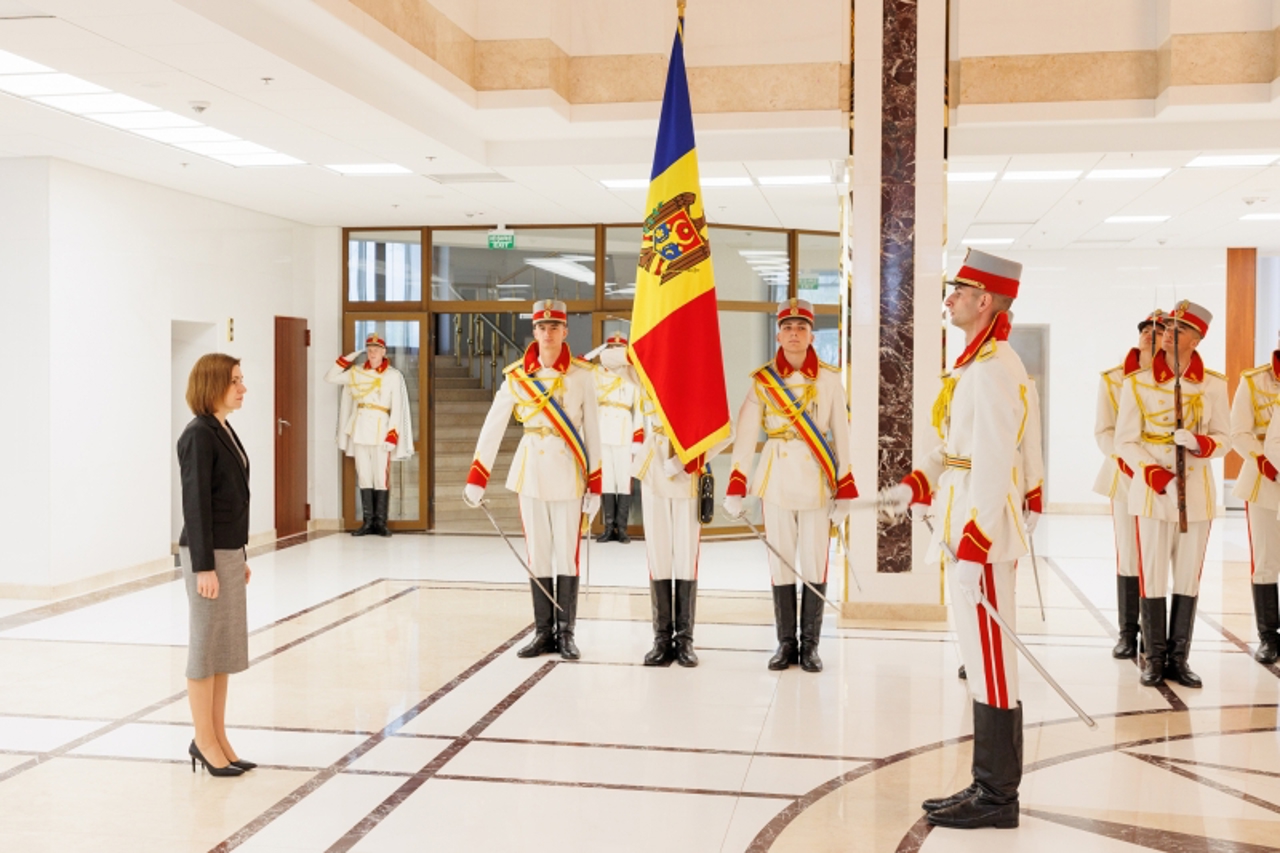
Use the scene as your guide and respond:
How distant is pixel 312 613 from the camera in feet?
26.0

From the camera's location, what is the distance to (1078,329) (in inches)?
576

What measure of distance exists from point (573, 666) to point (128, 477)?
4303mm

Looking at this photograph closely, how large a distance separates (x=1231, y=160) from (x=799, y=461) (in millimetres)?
4386

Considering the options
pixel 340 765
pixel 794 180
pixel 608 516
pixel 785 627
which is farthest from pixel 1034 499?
pixel 608 516

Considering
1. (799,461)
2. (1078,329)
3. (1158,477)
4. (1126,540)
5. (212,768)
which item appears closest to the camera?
(212,768)

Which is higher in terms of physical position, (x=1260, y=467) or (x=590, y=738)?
(x=1260, y=467)

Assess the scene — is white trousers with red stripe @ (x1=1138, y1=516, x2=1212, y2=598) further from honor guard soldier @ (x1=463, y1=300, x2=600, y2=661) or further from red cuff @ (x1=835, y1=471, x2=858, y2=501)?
honor guard soldier @ (x1=463, y1=300, x2=600, y2=661)

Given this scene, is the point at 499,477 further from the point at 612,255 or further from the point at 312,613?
the point at 312,613

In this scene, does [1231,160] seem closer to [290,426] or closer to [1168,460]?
[1168,460]

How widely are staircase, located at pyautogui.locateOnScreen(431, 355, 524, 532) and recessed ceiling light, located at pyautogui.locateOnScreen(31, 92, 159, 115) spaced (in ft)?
18.6

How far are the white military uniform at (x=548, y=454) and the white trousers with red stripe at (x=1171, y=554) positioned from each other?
2.71 m

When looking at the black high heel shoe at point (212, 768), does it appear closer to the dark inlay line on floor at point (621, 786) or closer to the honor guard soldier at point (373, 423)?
the dark inlay line on floor at point (621, 786)

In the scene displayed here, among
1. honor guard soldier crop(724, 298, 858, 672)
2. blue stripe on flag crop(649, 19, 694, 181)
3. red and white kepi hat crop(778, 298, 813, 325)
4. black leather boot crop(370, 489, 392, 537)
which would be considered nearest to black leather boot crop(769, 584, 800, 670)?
honor guard soldier crop(724, 298, 858, 672)

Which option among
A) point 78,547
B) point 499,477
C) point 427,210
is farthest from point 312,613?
point 499,477
